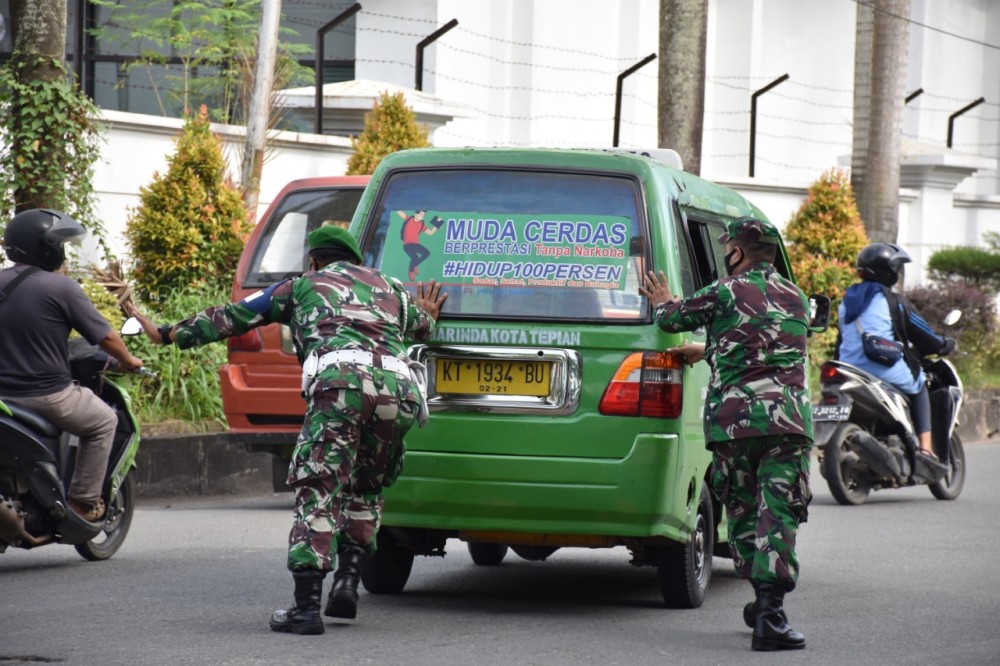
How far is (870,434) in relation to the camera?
1232 cm

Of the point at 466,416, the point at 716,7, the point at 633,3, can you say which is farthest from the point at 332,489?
the point at 716,7

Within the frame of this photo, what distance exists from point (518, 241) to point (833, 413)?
5395 mm

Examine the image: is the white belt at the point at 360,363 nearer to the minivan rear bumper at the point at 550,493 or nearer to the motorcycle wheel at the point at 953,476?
the minivan rear bumper at the point at 550,493

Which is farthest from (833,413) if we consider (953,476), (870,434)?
(953,476)

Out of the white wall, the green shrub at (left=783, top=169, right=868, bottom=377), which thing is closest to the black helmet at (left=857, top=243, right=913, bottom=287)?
the white wall

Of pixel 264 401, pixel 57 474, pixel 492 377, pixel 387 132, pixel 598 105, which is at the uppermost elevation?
A: pixel 598 105

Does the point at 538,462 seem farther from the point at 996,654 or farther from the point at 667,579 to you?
the point at 996,654

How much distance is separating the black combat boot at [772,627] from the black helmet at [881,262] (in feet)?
18.5

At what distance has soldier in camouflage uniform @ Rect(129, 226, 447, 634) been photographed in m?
6.56

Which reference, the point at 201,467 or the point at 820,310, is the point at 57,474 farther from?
the point at 201,467

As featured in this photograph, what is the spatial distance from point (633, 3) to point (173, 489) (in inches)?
571

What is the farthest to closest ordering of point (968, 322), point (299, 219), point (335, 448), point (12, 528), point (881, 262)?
point (968, 322), point (881, 262), point (299, 219), point (12, 528), point (335, 448)

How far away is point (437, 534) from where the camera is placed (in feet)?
24.3

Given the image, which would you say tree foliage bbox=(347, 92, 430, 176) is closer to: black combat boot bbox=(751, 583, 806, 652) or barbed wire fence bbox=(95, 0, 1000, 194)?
barbed wire fence bbox=(95, 0, 1000, 194)
